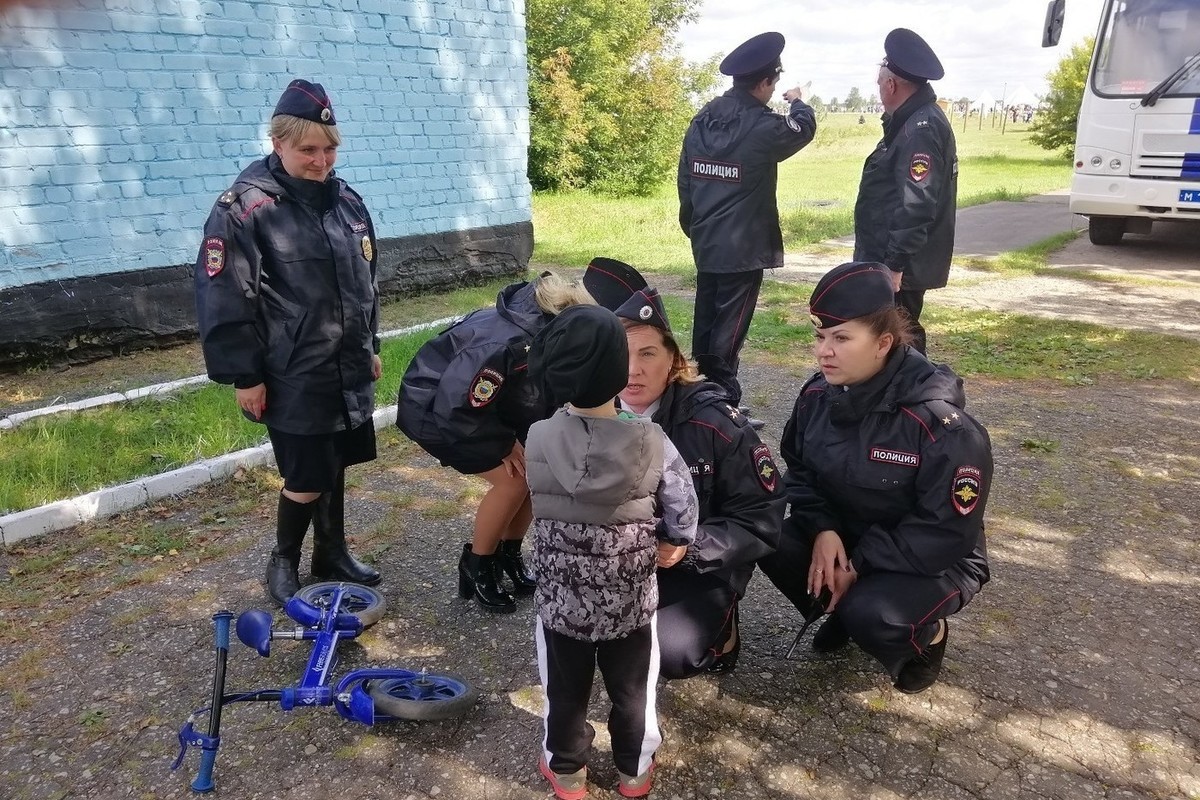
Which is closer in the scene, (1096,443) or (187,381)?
(1096,443)

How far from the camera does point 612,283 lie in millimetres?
2959

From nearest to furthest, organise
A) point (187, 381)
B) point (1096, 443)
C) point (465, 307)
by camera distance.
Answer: point (1096, 443), point (187, 381), point (465, 307)

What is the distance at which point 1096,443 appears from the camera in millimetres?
5090

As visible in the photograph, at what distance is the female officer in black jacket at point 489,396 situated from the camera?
3.00 meters

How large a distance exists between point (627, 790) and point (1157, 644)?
2.01m

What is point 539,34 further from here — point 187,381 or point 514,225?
point 187,381

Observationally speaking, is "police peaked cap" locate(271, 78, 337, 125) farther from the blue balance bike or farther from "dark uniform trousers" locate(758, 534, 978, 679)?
"dark uniform trousers" locate(758, 534, 978, 679)

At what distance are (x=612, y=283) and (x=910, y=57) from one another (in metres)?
2.88

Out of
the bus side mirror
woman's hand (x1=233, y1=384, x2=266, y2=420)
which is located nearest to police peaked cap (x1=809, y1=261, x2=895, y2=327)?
woman's hand (x1=233, y1=384, x2=266, y2=420)

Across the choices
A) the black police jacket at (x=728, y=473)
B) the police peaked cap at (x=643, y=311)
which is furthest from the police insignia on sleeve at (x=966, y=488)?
the police peaked cap at (x=643, y=311)

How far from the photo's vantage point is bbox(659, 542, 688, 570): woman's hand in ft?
7.61

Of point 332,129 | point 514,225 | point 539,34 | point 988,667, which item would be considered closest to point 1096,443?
point 988,667

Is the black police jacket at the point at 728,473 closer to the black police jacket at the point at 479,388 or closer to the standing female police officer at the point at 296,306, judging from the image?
the black police jacket at the point at 479,388

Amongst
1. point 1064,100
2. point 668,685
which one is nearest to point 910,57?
point 668,685
